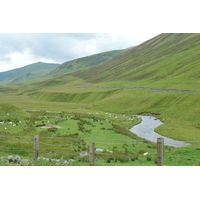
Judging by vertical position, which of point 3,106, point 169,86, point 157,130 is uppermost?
point 169,86

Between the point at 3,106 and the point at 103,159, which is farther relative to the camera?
the point at 3,106

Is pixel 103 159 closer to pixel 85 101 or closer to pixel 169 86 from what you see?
pixel 169 86

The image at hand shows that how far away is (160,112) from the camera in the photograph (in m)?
83.2

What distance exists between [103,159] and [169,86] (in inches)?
4017

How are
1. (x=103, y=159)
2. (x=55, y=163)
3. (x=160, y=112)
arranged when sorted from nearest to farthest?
(x=55, y=163) < (x=103, y=159) < (x=160, y=112)

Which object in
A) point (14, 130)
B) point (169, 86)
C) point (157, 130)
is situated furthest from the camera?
point (169, 86)

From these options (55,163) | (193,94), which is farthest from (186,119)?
(55,163)

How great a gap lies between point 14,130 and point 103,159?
23.1 metres

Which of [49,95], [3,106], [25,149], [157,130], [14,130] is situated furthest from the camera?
[49,95]

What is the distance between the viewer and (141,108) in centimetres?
9469

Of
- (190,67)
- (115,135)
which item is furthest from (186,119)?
(190,67)

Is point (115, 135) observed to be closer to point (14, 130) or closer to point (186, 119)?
point (14, 130)

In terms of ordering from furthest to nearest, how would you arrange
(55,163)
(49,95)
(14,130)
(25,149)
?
(49,95) < (14,130) < (25,149) < (55,163)

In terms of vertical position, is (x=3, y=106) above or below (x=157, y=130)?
above
